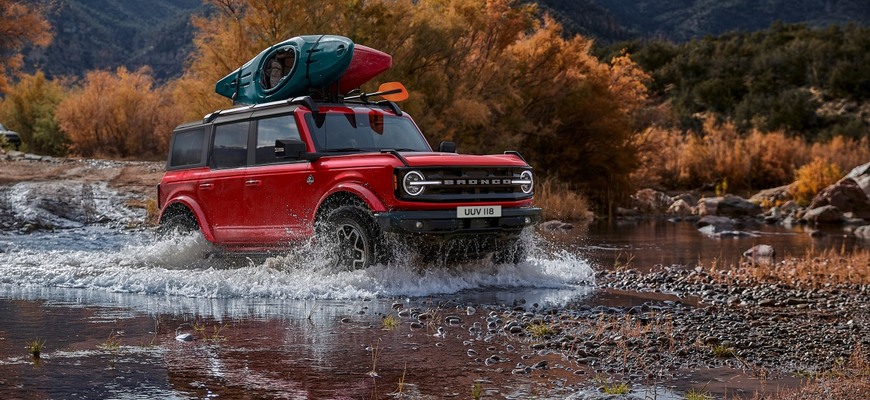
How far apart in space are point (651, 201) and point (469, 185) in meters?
24.0

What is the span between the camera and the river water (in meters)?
5.96

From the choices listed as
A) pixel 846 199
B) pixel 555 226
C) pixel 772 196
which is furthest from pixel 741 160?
pixel 555 226

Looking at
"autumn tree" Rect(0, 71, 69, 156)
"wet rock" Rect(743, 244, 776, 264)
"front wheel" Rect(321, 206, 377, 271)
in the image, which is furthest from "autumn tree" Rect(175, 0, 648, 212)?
"autumn tree" Rect(0, 71, 69, 156)

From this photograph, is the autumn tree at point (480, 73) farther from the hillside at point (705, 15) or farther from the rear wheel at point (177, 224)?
the hillside at point (705, 15)

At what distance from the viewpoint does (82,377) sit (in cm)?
605

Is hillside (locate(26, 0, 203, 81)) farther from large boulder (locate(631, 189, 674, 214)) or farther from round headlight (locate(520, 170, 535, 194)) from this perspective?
round headlight (locate(520, 170, 535, 194))

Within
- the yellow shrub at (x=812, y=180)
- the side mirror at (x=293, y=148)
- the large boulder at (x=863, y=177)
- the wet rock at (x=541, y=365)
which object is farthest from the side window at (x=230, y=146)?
the yellow shrub at (x=812, y=180)

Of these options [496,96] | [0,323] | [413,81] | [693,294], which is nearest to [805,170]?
[496,96]

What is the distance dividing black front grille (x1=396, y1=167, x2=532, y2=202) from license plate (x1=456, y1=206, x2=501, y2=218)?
127mm

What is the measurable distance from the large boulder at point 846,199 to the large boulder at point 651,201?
4.98 metres

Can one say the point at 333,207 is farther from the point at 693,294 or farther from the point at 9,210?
the point at 9,210

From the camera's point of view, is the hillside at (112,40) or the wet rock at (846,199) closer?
the wet rock at (846,199)

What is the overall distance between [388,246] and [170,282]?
2563 millimetres

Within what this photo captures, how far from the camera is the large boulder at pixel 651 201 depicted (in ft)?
108
